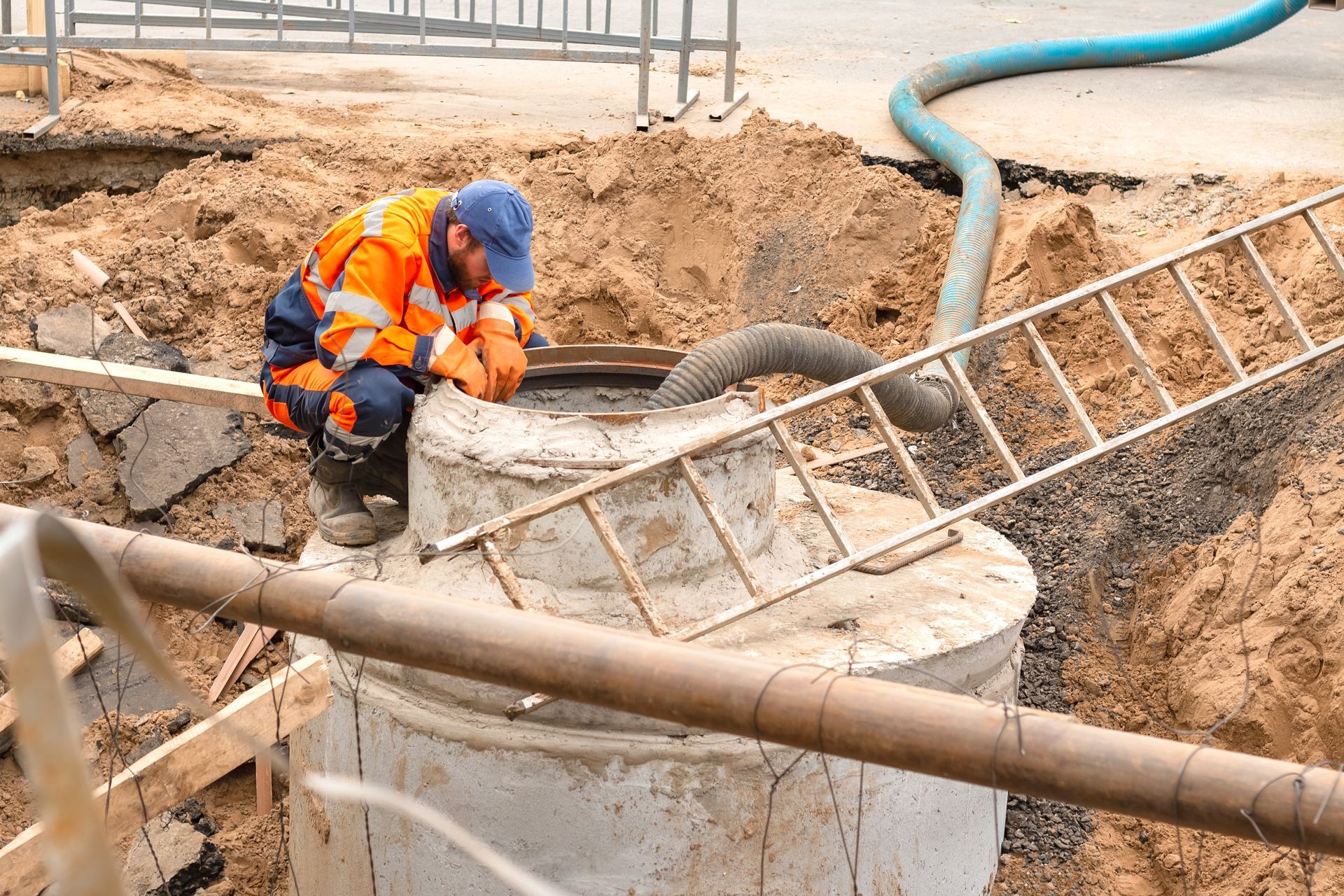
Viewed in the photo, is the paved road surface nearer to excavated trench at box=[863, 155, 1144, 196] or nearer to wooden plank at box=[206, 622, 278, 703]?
excavated trench at box=[863, 155, 1144, 196]

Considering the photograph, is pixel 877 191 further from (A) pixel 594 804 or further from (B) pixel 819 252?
(A) pixel 594 804

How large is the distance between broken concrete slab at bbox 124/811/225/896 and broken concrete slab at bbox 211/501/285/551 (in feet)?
5.25

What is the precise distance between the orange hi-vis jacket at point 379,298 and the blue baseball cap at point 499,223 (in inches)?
4.1

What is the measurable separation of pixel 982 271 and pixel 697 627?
3782mm

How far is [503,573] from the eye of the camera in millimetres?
3863

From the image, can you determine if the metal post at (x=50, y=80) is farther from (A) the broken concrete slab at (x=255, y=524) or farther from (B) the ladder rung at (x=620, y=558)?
(B) the ladder rung at (x=620, y=558)

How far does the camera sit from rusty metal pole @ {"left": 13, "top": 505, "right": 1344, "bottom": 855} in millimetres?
1894

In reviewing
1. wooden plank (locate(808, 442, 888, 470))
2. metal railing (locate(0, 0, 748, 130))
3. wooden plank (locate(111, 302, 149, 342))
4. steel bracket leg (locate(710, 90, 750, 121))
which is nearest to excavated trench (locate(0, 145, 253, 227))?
metal railing (locate(0, 0, 748, 130))

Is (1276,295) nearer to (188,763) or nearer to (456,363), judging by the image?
(456,363)

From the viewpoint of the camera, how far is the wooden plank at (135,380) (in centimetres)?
497

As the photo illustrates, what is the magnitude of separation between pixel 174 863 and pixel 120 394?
2450 mm

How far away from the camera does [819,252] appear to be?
7898 mm

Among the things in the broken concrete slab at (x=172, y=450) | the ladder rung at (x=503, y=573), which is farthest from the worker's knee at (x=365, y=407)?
the broken concrete slab at (x=172, y=450)

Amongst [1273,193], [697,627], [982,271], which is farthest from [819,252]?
[697,627]
